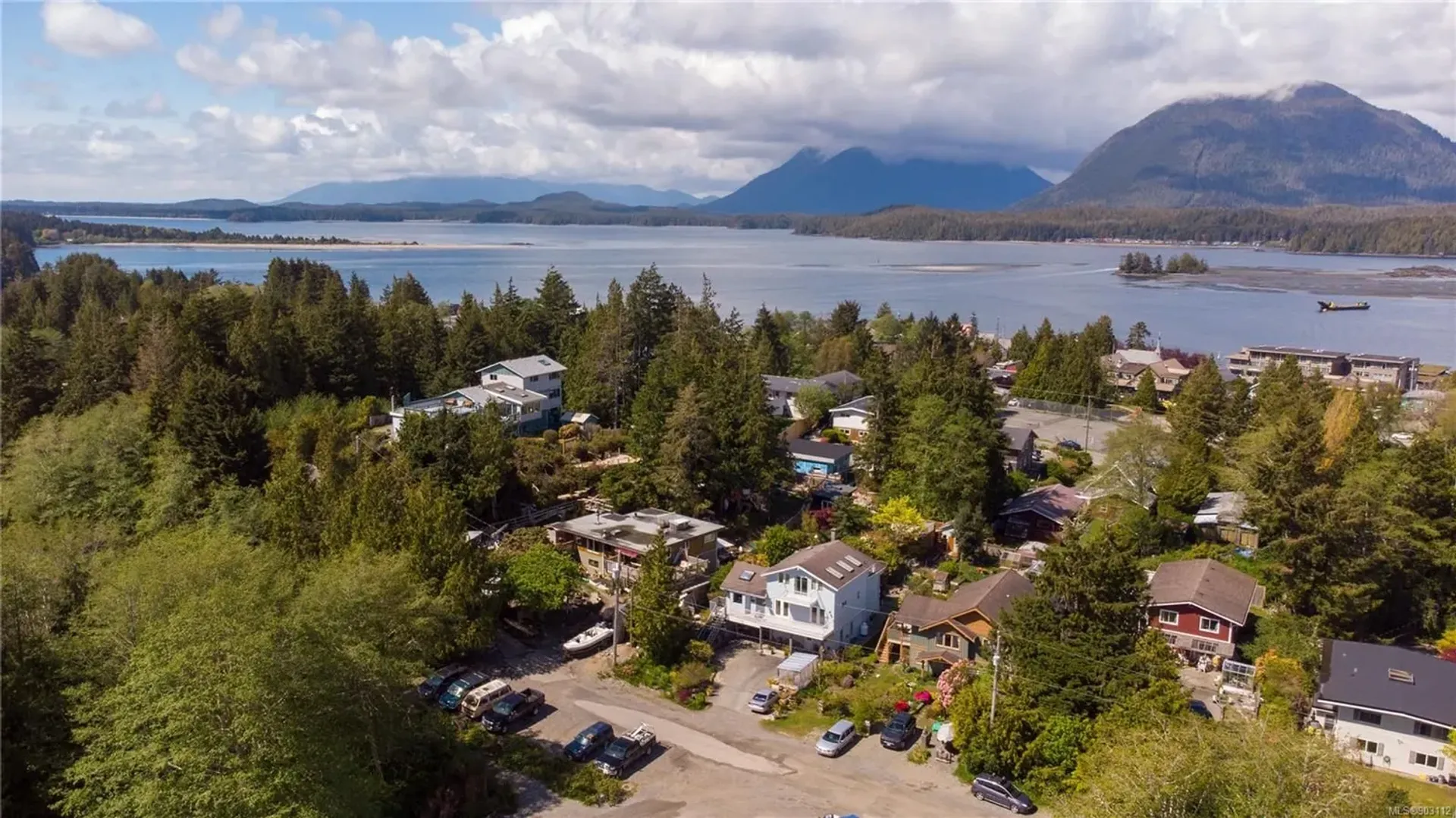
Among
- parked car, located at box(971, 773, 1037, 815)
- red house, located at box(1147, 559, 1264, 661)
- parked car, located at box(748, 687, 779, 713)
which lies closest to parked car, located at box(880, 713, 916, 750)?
parked car, located at box(971, 773, 1037, 815)

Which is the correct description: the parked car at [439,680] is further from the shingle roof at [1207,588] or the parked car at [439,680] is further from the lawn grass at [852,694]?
the shingle roof at [1207,588]

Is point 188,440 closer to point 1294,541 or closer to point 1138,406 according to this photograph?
point 1294,541

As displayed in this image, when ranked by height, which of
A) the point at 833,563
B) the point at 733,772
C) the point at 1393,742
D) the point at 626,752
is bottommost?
the point at 733,772

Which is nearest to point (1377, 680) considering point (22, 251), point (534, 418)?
point (534, 418)

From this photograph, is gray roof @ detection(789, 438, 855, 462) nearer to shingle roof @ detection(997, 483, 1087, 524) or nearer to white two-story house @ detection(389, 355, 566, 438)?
shingle roof @ detection(997, 483, 1087, 524)

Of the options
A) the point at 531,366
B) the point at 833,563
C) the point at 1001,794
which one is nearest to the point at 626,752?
the point at 1001,794

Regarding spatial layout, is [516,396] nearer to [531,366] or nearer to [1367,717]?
[531,366]
